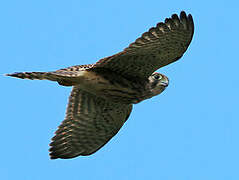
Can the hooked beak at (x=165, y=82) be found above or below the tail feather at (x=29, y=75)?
above

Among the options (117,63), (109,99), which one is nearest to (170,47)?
(117,63)

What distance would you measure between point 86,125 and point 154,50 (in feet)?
7.61

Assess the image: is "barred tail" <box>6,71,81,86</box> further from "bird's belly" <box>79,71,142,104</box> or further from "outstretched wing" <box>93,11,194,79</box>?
"outstretched wing" <box>93,11,194,79</box>

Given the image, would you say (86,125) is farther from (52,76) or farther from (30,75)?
(30,75)

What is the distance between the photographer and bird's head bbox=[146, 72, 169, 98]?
31.0 feet

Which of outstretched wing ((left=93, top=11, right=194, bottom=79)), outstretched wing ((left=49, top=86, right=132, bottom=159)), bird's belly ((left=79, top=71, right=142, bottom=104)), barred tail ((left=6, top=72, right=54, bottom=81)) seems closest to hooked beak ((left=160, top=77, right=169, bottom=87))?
outstretched wing ((left=93, top=11, right=194, bottom=79))

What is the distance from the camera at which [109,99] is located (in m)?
9.80

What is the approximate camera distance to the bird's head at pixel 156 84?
944cm

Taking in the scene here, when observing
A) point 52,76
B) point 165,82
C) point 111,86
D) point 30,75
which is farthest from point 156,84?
point 30,75

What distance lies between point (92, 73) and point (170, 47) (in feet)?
4.49

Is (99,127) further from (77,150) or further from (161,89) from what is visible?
(161,89)

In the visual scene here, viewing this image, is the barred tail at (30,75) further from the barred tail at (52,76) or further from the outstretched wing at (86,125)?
the outstretched wing at (86,125)

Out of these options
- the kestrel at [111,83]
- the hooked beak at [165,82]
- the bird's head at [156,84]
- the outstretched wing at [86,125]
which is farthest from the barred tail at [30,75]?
the hooked beak at [165,82]

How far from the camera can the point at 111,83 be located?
9.20 m
